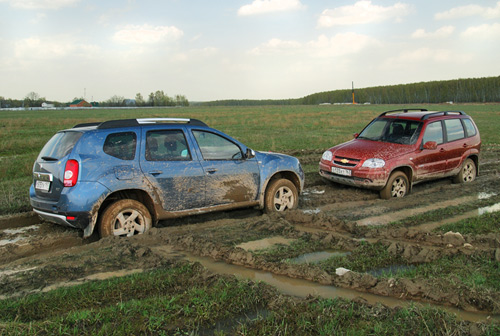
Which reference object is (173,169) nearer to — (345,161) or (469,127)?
(345,161)

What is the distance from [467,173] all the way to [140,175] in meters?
8.52

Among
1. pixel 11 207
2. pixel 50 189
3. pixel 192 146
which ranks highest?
pixel 192 146

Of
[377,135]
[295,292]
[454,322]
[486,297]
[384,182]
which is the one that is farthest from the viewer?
[377,135]

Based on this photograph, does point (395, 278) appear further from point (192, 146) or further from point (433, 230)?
point (192, 146)

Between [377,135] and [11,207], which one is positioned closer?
[11,207]

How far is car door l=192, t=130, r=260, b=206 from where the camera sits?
7.07m

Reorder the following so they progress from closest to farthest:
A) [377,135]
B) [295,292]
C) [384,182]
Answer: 1. [295,292]
2. [384,182]
3. [377,135]

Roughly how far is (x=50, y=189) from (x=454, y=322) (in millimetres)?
5254

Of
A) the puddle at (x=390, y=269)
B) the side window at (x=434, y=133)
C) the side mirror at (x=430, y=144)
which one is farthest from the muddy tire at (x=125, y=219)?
the side window at (x=434, y=133)

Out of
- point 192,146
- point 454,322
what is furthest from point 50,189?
point 454,322

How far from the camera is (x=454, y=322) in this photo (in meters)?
3.73

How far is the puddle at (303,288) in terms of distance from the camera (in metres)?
4.14

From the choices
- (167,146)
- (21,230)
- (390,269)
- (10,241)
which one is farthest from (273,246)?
(21,230)

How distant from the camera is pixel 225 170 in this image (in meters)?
7.20
